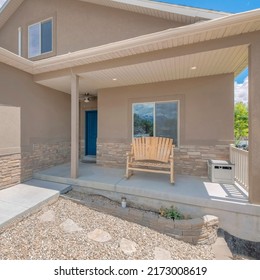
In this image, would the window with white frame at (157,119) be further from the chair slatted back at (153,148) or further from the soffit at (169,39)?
the soffit at (169,39)

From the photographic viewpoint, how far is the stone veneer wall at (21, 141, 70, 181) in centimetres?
480

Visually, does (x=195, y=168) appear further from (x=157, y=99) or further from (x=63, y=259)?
(x=63, y=259)

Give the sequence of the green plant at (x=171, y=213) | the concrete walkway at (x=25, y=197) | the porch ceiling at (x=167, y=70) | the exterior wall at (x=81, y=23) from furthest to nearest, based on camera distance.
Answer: the exterior wall at (x=81, y=23) → the porch ceiling at (x=167, y=70) → the green plant at (x=171, y=213) → the concrete walkway at (x=25, y=197)

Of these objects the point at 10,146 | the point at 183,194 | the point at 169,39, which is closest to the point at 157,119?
the point at 169,39

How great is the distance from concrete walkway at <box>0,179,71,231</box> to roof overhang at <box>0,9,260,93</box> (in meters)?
3.02

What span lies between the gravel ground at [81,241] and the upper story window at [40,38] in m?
5.64

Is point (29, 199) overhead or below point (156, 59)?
below

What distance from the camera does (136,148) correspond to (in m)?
4.71

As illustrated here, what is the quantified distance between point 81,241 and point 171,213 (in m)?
1.70

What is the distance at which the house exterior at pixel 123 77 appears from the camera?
327 cm

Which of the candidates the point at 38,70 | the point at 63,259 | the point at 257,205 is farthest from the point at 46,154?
the point at 257,205

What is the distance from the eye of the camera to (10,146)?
14.1ft

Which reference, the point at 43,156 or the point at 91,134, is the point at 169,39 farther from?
the point at 91,134

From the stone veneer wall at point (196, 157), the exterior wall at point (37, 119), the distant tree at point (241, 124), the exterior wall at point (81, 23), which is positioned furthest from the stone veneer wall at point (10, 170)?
the distant tree at point (241, 124)
